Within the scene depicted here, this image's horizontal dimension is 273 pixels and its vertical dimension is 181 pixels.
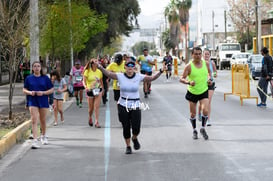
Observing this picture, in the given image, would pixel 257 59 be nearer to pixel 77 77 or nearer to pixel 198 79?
pixel 77 77

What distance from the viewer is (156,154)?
1034 centimetres

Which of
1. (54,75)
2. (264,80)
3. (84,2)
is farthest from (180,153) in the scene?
(84,2)

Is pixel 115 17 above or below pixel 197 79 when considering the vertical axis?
above

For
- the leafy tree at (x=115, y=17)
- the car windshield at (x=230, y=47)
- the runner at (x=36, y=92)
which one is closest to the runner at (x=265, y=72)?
the runner at (x=36, y=92)

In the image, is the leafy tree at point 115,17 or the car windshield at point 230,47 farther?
the car windshield at point 230,47

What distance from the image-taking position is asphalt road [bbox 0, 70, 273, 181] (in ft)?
28.3

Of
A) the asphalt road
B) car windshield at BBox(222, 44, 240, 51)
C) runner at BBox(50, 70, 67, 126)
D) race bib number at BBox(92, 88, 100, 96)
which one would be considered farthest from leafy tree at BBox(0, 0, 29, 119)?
car windshield at BBox(222, 44, 240, 51)

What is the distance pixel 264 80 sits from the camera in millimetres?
19109

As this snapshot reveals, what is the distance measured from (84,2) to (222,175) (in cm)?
2725

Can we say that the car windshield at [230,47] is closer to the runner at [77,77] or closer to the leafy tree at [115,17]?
the leafy tree at [115,17]

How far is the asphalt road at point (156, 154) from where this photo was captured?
862 cm

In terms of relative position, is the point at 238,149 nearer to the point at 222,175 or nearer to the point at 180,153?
the point at 180,153

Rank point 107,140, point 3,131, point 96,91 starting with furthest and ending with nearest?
point 96,91 < point 3,131 < point 107,140

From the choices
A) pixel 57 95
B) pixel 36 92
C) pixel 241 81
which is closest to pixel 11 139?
pixel 36 92
